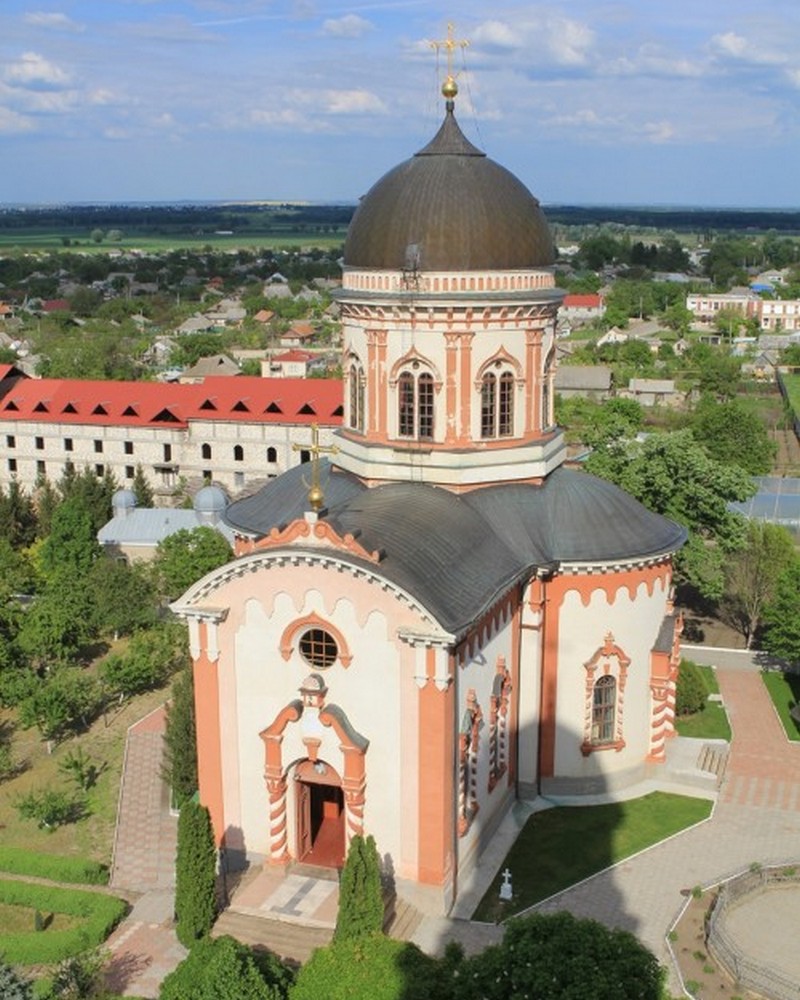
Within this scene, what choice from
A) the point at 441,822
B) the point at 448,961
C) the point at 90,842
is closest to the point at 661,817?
the point at 441,822

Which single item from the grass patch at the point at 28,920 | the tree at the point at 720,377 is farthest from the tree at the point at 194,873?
the tree at the point at 720,377

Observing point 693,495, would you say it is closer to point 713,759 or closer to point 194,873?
point 713,759

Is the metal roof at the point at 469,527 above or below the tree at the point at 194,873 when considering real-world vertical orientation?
above

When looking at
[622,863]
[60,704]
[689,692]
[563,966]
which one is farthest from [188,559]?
[563,966]

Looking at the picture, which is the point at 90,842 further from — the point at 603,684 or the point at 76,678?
the point at 603,684

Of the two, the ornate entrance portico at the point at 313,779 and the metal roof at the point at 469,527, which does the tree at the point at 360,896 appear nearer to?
the ornate entrance portico at the point at 313,779

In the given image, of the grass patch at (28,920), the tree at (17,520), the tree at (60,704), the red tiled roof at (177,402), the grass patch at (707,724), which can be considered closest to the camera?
the grass patch at (28,920)
